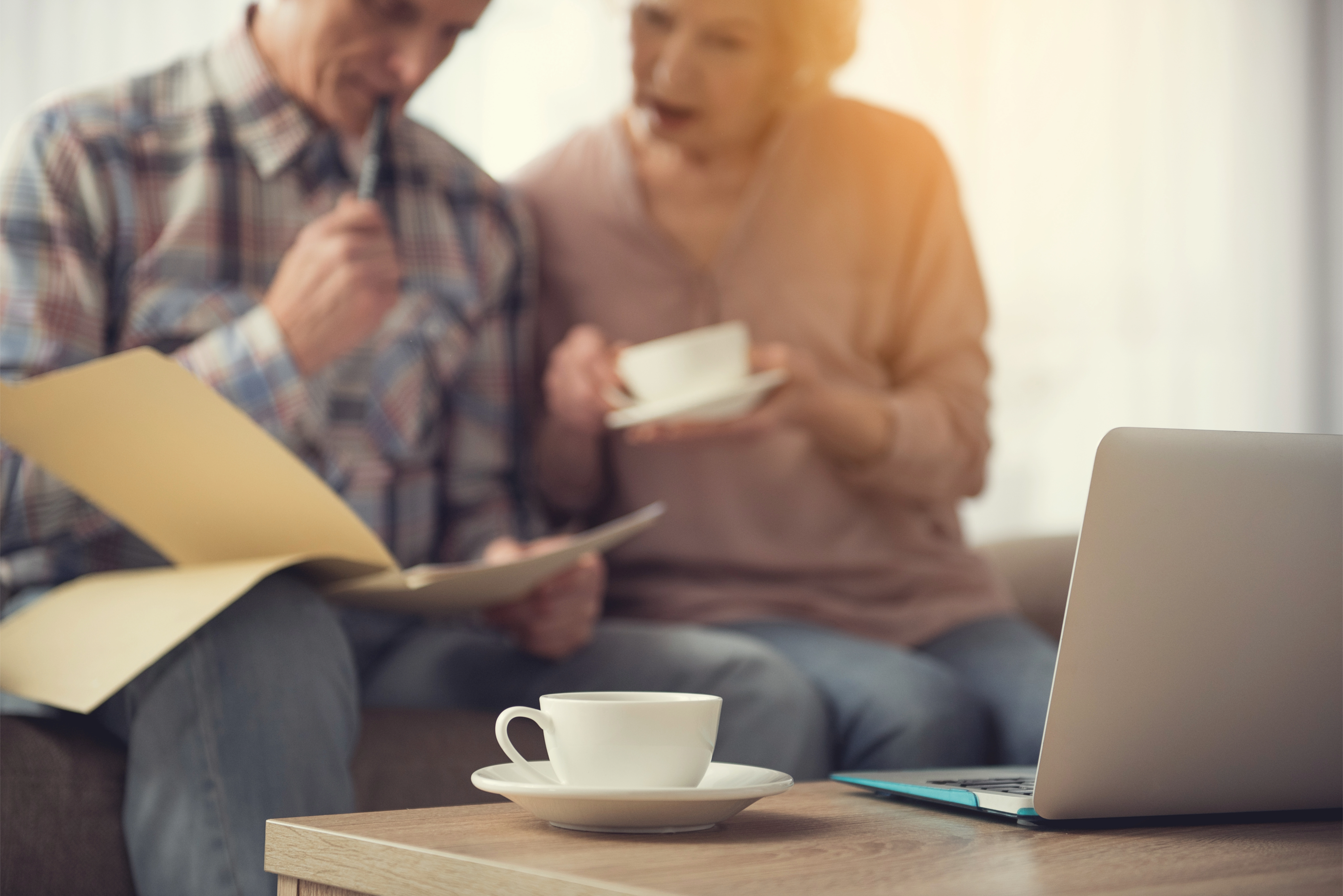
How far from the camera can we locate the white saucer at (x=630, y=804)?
1.65 feet

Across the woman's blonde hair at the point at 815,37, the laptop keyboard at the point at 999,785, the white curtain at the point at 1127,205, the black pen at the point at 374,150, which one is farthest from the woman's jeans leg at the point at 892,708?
the white curtain at the point at 1127,205

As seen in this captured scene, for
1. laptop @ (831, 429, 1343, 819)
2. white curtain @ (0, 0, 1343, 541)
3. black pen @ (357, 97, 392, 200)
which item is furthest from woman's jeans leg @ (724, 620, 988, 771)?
white curtain @ (0, 0, 1343, 541)

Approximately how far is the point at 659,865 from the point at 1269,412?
2.58m

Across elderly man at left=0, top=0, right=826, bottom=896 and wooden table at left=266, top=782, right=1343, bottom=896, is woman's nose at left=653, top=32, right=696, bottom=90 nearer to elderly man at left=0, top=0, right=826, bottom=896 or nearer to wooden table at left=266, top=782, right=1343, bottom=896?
elderly man at left=0, top=0, right=826, bottom=896

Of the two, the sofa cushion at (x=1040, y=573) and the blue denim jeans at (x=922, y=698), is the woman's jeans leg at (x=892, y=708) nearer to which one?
the blue denim jeans at (x=922, y=698)

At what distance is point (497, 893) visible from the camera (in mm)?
444

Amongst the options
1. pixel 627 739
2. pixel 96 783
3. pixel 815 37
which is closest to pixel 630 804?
pixel 627 739

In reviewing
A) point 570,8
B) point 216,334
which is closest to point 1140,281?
point 570,8

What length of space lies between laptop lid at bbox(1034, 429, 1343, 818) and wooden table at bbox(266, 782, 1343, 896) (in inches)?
1.4

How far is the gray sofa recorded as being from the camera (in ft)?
2.57

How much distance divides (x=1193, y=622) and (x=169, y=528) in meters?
0.71

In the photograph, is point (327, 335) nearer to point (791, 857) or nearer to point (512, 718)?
point (512, 718)

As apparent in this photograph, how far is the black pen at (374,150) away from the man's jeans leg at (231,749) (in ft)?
1.56

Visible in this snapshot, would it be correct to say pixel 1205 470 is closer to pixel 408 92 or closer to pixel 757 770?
pixel 757 770
